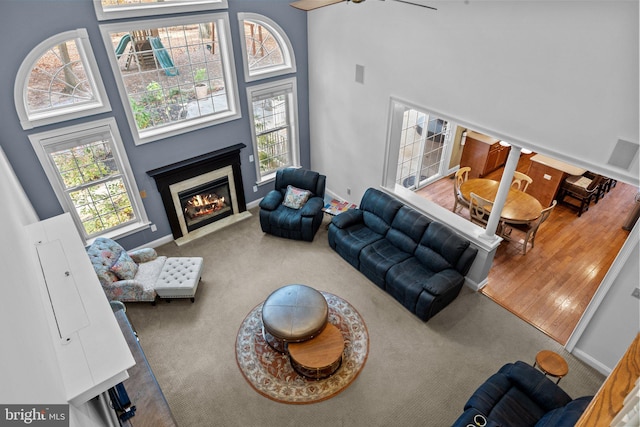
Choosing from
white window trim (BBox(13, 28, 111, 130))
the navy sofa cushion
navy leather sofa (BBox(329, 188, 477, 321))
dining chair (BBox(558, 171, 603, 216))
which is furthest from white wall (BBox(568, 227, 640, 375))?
white window trim (BBox(13, 28, 111, 130))

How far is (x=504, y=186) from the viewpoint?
5.57 metres

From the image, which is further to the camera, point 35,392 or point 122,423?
point 122,423

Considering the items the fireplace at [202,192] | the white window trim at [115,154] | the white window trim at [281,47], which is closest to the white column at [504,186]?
the white window trim at [281,47]

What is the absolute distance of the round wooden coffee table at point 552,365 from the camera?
445 cm

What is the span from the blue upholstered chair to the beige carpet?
1.78 ft

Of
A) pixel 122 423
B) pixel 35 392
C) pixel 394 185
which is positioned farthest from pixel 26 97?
pixel 394 185

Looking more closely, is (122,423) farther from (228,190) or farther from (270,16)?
(270,16)

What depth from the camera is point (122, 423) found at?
3.77 m

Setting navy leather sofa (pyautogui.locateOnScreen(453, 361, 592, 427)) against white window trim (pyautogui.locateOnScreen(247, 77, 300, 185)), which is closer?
navy leather sofa (pyautogui.locateOnScreen(453, 361, 592, 427))

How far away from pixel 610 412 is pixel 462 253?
4.86 m

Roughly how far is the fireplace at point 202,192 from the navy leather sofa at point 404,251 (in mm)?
2308

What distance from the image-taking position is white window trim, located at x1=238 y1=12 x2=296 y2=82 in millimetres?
6684

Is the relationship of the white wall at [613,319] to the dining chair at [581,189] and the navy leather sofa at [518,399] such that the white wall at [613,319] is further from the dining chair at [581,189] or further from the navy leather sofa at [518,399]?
the dining chair at [581,189]

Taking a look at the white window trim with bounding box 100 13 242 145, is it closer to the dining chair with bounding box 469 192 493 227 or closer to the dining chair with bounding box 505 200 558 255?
the dining chair with bounding box 469 192 493 227
